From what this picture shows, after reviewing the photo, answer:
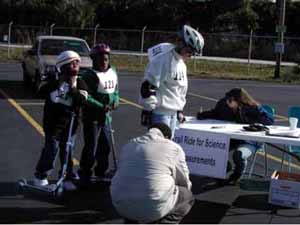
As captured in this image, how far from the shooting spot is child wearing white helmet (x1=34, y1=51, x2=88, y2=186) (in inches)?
277

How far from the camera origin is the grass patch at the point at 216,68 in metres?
28.6

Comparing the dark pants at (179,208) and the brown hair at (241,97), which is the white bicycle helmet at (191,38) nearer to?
the brown hair at (241,97)

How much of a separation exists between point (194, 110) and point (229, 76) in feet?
46.3

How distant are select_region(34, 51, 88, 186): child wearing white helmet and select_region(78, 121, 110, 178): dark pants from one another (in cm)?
23

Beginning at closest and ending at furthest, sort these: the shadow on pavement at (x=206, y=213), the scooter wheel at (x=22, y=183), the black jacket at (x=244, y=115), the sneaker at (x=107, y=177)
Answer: the shadow on pavement at (x=206, y=213) → the scooter wheel at (x=22, y=183) → the sneaker at (x=107, y=177) → the black jacket at (x=244, y=115)

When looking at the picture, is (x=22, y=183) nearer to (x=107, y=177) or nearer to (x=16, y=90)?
(x=107, y=177)

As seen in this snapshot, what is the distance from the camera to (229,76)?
28.8m

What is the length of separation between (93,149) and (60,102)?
0.75 metres

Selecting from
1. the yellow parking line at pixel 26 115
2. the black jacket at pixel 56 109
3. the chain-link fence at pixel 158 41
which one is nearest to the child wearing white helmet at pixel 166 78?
the black jacket at pixel 56 109

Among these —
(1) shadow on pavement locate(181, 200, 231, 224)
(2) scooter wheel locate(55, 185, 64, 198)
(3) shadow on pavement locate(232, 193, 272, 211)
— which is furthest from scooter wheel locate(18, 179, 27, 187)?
(3) shadow on pavement locate(232, 193, 272, 211)

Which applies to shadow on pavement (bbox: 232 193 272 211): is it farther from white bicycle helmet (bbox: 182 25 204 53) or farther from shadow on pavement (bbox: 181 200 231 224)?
white bicycle helmet (bbox: 182 25 204 53)

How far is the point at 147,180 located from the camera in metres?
4.79

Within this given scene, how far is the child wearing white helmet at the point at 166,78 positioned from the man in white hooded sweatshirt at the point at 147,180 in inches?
67.2

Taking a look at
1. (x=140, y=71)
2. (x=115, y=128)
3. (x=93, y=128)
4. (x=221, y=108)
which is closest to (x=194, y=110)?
(x=115, y=128)
